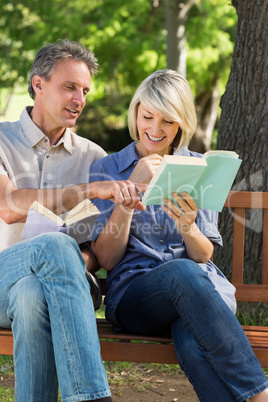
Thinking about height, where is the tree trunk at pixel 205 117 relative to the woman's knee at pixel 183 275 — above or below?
above

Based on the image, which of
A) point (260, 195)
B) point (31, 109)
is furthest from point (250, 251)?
point (31, 109)

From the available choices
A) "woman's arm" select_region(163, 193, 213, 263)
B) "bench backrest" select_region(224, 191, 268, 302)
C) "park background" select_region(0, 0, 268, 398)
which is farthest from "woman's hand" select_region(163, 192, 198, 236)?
"park background" select_region(0, 0, 268, 398)

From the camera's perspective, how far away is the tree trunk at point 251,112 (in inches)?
163

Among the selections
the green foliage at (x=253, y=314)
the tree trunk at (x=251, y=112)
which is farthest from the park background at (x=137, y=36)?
the green foliage at (x=253, y=314)

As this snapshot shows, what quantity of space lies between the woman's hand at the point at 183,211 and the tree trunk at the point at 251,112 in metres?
1.33

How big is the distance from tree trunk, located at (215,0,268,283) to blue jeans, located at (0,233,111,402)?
1815 millimetres

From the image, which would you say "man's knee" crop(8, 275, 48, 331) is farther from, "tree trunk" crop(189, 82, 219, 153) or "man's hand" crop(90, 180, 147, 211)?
"tree trunk" crop(189, 82, 219, 153)

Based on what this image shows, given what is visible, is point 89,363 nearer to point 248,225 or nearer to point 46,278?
point 46,278

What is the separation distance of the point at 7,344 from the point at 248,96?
2.40 metres

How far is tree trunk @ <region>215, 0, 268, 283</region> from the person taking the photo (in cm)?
415

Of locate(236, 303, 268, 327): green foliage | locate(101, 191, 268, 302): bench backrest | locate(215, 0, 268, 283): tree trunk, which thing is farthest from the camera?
locate(236, 303, 268, 327): green foliage

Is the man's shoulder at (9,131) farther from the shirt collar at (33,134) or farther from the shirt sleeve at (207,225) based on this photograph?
the shirt sleeve at (207,225)

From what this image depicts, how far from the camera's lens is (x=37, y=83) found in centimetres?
334

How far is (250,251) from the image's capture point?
4191mm
